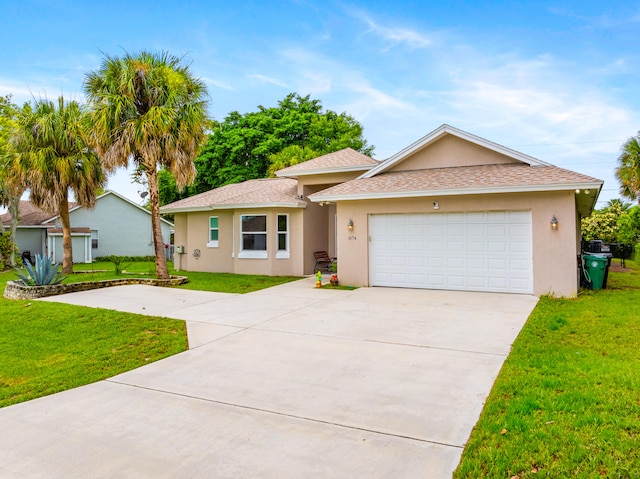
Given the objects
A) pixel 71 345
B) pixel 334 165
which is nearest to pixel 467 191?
pixel 334 165

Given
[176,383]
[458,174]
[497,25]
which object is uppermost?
[497,25]

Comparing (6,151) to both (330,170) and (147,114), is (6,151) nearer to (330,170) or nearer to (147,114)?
(147,114)

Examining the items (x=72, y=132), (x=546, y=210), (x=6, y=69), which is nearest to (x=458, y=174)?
(x=546, y=210)

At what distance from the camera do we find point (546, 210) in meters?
10.9

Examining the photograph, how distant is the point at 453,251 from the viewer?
12.0 metres

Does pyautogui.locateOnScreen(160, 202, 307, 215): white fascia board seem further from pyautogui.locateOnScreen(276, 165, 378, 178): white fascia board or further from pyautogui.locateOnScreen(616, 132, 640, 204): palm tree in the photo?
pyautogui.locateOnScreen(616, 132, 640, 204): palm tree

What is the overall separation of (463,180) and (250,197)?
8.63m

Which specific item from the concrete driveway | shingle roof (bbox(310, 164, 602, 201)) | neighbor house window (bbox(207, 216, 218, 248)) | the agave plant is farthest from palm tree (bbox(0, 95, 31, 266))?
the concrete driveway

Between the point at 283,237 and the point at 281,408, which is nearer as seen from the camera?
the point at 281,408

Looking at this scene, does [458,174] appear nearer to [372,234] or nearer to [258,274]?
[372,234]

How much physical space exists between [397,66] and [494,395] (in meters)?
19.0

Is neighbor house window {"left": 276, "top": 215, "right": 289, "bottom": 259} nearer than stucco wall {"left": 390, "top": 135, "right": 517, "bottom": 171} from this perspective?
No

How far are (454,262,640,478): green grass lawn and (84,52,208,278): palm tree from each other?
11763 millimetres

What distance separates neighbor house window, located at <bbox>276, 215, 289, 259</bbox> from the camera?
16.6 metres
